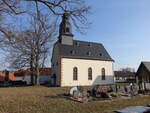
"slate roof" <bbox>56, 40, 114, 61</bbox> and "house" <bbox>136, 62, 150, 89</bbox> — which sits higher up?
"slate roof" <bbox>56, 40, 114, 61</bbox>

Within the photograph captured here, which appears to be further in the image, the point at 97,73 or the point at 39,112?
the point at 97,73

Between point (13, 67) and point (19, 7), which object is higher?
point (19, 7)

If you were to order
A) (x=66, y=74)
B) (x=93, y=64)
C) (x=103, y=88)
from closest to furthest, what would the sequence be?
(x=103, y=88) → (x=66, y=74) → (x=93, y=64)

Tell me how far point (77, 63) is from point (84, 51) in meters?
3.70

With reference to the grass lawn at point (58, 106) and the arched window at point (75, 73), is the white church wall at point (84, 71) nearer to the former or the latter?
the arched window at point (75, 73)

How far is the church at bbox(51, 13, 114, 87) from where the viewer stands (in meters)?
30.8

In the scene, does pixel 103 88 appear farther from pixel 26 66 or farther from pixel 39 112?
Result: pixel 26 66

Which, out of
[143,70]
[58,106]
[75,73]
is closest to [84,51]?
[75,73]

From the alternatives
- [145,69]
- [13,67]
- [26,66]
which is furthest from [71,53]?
[145,69]

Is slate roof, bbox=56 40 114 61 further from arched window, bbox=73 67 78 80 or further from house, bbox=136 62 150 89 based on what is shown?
house, bbox=136 62 150 89

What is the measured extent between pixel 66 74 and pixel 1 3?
24587 millimetres

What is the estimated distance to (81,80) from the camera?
31.9 metres

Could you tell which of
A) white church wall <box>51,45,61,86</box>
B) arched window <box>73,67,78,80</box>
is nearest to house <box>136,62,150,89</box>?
arched window <box>73,67,78,80</box>

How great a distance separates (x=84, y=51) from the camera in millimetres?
33938
